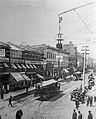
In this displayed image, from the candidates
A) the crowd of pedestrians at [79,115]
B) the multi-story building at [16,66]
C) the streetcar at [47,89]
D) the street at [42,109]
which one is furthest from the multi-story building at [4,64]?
the crowd of pedestrians at [79,115]

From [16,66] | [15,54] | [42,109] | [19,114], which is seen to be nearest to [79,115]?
[42,109]

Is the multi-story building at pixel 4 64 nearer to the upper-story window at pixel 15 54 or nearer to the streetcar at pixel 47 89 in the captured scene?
the upper-story window at pixel 15 54

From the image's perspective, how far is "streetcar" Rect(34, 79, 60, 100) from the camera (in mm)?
3729

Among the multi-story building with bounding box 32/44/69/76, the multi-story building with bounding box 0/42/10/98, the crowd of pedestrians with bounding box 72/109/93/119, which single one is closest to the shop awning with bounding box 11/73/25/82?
the multi-story building with bounding box 0/42/10/98

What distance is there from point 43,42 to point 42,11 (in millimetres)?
522

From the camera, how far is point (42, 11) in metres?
3.10

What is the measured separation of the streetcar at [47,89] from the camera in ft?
12.2

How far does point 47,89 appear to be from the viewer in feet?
15.7

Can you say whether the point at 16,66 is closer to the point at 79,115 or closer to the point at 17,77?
the point at 17,77

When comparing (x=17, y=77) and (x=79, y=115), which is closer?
(x=17, y=77)

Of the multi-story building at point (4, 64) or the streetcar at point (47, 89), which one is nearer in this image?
the multi-story building at point (4, 64)

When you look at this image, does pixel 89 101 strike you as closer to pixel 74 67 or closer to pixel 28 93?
pixel 74 67

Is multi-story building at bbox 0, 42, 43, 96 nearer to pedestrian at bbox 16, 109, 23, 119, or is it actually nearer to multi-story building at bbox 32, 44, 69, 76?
multi-story building at bbox 32, 44, 69, 76

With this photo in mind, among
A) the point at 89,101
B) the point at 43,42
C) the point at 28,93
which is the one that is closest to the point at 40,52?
the point at 43,42
